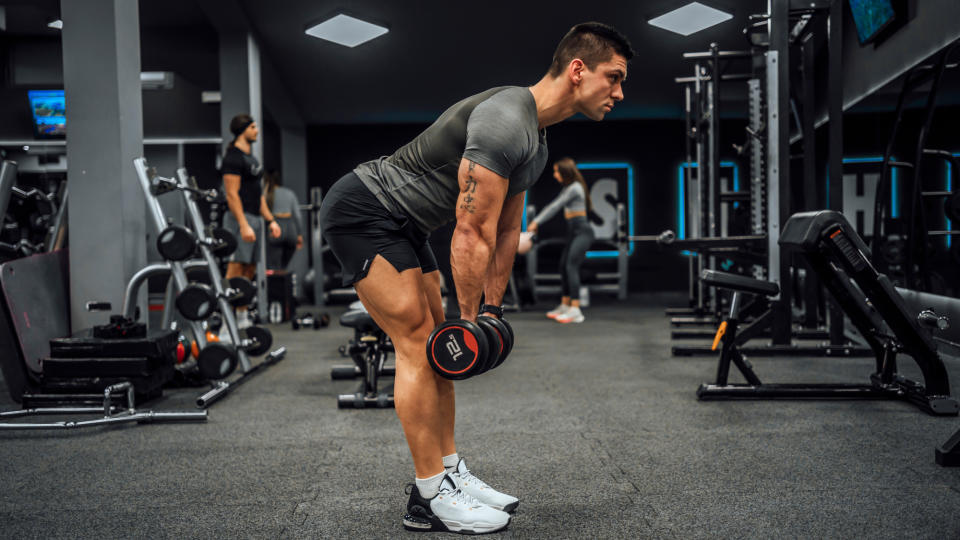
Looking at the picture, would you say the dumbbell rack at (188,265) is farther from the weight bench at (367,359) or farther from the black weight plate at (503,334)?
the black weight plate at (503,334)

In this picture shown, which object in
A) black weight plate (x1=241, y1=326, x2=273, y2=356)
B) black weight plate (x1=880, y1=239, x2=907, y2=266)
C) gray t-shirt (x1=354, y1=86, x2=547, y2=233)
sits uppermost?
gray t-shirt (x1=354, y1=86, x2=547, y2=233)

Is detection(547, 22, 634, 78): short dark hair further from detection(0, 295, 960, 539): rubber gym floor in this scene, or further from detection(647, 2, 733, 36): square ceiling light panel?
detection(647, 2, 733, 36): square ceiling light panel

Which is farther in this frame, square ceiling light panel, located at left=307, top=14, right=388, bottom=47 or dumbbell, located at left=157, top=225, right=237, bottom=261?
square ceiling light panel, located at left=307, top=14, right=388, bottom=47

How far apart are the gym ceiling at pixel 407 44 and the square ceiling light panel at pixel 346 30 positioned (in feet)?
0.35

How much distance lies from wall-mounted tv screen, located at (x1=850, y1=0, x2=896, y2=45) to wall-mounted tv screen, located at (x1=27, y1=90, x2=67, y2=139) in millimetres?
6286

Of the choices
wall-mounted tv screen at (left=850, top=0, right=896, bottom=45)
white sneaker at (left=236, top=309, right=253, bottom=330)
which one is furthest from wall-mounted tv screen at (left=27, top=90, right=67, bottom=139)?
wall-mounted tv screen at (left=850, top=0, right=896, bottom=45)

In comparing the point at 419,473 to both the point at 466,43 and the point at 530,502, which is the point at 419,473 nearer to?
the point at 530,502

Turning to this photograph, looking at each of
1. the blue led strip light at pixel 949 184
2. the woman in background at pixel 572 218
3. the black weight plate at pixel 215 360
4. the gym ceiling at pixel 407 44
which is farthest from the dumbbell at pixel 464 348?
the woman in background at pixel 572 218

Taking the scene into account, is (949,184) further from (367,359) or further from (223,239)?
(223,239)

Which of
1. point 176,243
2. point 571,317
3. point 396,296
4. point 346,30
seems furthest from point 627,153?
point 396,296

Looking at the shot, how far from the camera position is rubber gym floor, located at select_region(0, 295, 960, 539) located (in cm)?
169

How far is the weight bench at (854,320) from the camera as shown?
102 inches

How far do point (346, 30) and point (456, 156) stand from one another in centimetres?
566

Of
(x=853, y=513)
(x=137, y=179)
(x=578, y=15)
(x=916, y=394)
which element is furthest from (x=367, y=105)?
(x=853, y=513)
